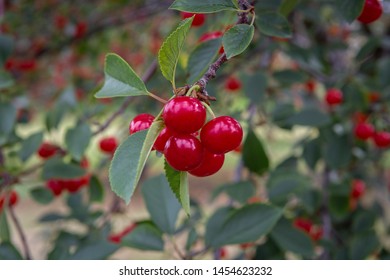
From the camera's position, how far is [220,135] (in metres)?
0.64

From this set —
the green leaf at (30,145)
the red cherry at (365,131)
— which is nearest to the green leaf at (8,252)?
the green leaf at (30,145)

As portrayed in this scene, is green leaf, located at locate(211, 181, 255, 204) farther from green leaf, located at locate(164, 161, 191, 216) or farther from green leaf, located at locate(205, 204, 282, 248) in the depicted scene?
green leaf, located at locate(164, 161, 191, 216)

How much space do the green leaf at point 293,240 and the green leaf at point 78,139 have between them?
0.59 m

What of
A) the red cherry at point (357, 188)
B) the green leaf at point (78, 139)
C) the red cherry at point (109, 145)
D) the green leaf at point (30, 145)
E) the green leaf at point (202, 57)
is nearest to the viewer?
the green leaf at point (202, 57)

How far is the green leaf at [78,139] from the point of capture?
1.30 m

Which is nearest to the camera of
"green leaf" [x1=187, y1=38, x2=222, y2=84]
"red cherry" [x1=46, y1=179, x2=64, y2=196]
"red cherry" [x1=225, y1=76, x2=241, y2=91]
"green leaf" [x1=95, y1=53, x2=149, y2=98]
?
"green leaf" [x1=95, y1=53, x2=149, y2=98]

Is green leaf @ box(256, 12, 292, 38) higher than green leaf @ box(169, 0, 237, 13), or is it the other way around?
green leaf @ box(169, 0, 237, 13)

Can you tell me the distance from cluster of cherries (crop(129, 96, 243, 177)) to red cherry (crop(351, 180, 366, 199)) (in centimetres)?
160

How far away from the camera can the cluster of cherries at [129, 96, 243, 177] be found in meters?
0.61

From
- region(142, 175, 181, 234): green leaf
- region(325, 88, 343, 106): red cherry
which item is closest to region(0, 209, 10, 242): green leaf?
region(142, 175, 181, 234): green leaf

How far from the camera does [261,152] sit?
140 centimetres

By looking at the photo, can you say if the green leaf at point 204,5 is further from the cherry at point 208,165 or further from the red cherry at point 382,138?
the red cherry at point 382,138

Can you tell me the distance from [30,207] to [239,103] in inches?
205
